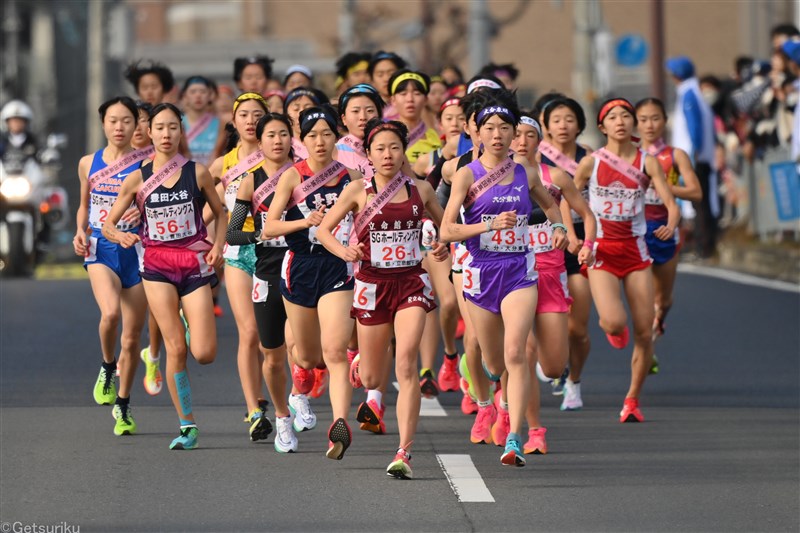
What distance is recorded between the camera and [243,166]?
1290 cm

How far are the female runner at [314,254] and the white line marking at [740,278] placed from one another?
11.4 m

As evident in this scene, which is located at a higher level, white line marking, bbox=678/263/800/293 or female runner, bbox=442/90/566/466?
female runner, bbox=442/90/566/466

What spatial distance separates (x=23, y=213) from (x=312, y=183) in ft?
49.7

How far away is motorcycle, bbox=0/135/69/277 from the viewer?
85.5 feet

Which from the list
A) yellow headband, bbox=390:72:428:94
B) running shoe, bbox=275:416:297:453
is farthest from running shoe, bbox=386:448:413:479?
yellow headband, bbox=390:72:428:94

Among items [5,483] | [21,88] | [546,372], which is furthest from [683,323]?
[21,88]

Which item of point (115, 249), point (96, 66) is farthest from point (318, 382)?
point (96, 66)

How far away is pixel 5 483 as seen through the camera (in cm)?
1075

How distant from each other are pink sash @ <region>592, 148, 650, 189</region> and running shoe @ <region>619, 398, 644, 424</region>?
137cm

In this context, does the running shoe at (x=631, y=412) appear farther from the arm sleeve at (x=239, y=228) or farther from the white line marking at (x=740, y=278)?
the white line marking at (x=740, y=278)

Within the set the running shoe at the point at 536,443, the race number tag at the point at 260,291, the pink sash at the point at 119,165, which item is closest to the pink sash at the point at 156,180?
the pink sash at the point at 119,165

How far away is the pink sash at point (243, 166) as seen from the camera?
12.7m

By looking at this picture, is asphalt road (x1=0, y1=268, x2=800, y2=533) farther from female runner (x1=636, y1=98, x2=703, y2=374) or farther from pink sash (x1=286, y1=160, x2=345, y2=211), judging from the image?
pink sash (x1=286, y1=160, x2=345, y2=211)

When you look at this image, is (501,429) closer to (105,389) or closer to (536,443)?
(536,443)
